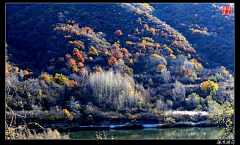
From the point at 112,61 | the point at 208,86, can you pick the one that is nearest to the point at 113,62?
the point at 112,61

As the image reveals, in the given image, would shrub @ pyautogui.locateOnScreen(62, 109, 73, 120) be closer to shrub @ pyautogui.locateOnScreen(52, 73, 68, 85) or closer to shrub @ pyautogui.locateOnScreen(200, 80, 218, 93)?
shrub @ pyautogui.locateOnScreen(52, 73, 68, 85)

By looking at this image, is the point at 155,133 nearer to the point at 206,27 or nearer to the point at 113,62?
the point at 113,62

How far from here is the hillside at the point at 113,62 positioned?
2391cm

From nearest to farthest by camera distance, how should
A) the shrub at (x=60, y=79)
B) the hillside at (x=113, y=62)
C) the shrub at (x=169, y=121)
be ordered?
the shrub at (x=169, y=121), the hillside at (x=113, y=62), the shrub at (x=60, y=79)

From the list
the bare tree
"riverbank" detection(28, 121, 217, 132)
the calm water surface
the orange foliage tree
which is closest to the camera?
the calm water surface

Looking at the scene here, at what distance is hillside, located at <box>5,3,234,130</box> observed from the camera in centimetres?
2391

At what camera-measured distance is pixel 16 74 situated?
26.8 meters

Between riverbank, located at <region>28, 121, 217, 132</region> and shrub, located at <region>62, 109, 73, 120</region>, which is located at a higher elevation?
shrub, located at <region>62, 109, 73, 120</region>

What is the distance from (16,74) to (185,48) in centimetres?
2024

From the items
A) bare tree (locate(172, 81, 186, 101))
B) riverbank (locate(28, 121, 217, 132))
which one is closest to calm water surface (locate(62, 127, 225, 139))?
riverbank (locate(28, 121, 217, 132))

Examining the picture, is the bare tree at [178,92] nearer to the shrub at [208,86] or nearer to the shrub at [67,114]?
the shrub at [208,86]

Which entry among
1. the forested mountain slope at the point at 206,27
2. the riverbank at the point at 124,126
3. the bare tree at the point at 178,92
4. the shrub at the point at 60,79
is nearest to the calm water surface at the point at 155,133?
the riverbank at the point at 124,126

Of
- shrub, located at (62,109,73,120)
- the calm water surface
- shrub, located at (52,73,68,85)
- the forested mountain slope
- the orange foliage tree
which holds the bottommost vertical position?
the calm water surface

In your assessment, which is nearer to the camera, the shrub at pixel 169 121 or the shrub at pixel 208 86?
the shrub at pixel 169 121
